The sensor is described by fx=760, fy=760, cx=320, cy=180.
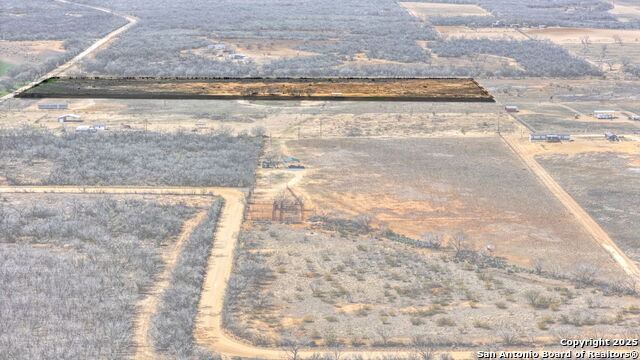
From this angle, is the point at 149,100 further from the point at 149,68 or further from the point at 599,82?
the point at 599,82

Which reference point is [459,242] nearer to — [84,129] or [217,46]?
[84,129]

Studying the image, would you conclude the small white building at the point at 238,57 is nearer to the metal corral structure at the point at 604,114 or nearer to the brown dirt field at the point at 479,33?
the brown dirt field at the point at 479,33

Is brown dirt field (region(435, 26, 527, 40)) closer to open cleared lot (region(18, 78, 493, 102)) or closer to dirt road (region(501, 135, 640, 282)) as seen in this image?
open cleared lot (region(18, 78, 493, 102))

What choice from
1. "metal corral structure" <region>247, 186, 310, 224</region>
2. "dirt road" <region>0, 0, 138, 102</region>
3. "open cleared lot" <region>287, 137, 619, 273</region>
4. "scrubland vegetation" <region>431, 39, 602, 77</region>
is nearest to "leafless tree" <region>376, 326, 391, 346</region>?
"open cleared lot" <region>287, 137, 619, 273</region>

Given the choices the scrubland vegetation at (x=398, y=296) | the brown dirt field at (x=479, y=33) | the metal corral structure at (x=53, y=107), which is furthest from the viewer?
the brown dirt field at (x=479, y=33)

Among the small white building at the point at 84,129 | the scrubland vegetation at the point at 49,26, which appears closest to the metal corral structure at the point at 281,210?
the small white building at the point at 84,129

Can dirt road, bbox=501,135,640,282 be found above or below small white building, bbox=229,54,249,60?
below
